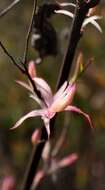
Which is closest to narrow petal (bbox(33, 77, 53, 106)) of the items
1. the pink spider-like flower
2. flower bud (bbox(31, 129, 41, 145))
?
the pink spider-like flower

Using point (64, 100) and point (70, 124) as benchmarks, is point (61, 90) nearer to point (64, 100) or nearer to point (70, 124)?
point (64, 100)

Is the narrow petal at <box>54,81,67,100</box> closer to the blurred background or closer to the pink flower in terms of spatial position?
the pink flower

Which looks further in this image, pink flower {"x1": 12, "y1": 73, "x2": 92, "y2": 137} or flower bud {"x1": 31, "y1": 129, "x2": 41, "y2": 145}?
flower bud {"x1": 31, "y1": 129, "x2": 41, "y2": 145}

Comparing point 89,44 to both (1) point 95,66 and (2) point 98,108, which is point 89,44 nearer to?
(1) point 95,66

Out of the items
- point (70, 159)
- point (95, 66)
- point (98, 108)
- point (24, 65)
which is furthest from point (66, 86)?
point (95, 66)

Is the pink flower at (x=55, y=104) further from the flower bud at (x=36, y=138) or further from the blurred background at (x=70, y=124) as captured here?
the blurred background at (x=70, y=124)

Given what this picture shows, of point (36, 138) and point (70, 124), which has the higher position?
point (36, 138)

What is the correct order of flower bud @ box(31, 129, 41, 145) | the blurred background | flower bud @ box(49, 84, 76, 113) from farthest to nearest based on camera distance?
the blurred background
flower bud @ box(31, 129, 41, 145)
flower bud @ box(49, 84, 76, 113)

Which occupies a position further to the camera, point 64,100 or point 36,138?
Answer: point 36,138

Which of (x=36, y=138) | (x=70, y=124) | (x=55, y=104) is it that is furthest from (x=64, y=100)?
(x=70, y=124)

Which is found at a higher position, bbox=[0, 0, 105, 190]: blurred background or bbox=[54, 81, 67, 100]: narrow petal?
bbox=[54, 81, 67, 100]: narrow petal

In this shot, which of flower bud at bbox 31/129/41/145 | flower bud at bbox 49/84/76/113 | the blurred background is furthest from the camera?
the blurred background
